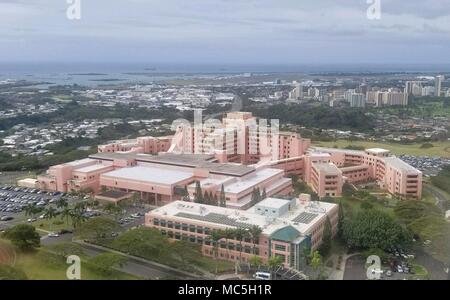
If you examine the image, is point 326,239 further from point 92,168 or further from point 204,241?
point 92,168

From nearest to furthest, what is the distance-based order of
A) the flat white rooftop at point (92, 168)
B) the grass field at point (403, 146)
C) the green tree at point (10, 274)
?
the green tree at point (10, 274) → the flat white rooftop at point (92, 168) → the grass field at point (403, 146)

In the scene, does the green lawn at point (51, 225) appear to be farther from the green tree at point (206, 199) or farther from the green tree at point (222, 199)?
the green tree at point (222, 199)

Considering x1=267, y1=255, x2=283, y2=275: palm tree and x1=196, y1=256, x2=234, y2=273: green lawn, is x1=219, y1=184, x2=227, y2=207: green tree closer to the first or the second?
x1=196, y1=256, x2=234, y2=273: green lawn

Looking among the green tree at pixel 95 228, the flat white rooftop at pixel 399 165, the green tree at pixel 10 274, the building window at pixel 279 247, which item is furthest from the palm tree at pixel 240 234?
the flat white rooftop at pixel 399 165

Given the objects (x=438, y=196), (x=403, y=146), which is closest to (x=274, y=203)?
(x=438, y=196)

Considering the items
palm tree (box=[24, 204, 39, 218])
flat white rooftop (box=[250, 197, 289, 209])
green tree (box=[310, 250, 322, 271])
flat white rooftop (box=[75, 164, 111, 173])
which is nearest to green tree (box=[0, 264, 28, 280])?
green tree (box=[310, 250, 322, 271])
